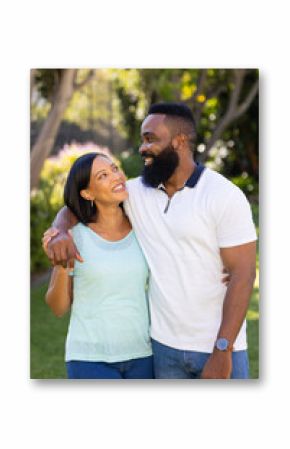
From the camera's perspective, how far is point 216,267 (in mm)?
2979

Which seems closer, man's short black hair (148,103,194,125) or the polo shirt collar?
the polo shirt collar

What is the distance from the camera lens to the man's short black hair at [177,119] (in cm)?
308

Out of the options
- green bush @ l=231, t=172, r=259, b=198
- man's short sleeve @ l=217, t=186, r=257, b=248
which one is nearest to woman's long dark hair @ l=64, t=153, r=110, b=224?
man's short sleeve @ l=217, t=186, r=257, b=248

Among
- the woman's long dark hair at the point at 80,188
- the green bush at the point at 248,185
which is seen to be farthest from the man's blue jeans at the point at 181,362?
the green bush at the point at 248,185

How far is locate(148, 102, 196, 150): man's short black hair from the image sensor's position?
3082mm

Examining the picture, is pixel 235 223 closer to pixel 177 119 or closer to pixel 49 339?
pixel 177 119

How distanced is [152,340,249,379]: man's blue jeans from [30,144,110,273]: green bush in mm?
1441

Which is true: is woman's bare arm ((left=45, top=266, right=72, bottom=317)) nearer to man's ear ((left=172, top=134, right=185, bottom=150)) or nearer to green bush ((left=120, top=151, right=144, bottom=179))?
man's ear ((left=172, top=134, right=185, bottom=150))

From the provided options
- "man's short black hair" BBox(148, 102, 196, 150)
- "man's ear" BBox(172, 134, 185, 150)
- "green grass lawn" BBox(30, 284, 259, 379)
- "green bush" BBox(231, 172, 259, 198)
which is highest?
"man's short black hair" BBox(148, 102, 196, 150)

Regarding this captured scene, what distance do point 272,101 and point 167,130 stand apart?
51 centimetres

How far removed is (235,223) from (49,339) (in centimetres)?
176

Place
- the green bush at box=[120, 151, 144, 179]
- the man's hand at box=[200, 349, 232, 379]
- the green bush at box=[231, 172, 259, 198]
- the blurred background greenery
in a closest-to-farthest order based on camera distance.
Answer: the man's hand at box=[200, 349, 232, 379] < the green bush at box=[231, 172, 259, 198] < the blurred background greenery < the green bush at box=[120, 151, 144, 179]

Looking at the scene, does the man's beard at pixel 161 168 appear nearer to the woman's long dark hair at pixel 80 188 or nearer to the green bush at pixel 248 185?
the woman's long dark hair at pixel 80 188

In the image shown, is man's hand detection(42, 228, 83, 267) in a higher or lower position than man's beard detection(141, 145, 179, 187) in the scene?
lower
